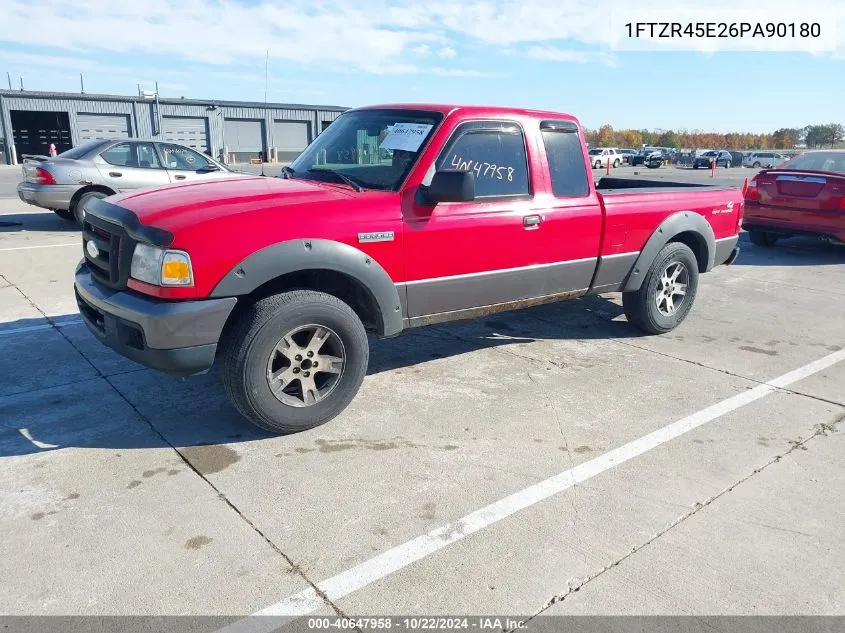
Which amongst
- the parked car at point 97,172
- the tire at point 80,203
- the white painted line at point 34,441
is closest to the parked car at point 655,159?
the parked car at point 97,172

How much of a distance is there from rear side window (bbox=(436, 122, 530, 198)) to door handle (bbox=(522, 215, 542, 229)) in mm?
175

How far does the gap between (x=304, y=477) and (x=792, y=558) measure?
7.38 ft

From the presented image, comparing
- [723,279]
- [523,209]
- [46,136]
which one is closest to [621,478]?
[523,209]

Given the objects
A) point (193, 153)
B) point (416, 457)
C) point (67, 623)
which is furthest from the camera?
point (193, 153)

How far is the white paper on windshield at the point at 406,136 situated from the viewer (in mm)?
4289

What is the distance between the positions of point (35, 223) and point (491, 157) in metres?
10.3

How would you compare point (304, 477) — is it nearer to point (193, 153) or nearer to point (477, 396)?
point (477, 396)

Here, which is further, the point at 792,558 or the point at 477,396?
the point at 477,396

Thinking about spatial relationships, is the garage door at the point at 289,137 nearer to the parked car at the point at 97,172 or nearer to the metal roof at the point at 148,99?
the metal roof at the point at 148,99

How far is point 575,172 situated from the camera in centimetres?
504

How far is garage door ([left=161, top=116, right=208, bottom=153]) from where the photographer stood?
39156mm

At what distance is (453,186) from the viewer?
153 inches

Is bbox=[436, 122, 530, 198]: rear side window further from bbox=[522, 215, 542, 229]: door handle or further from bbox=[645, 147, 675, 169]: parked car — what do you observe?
bbox=[645, 147, 675, 169]: parked car

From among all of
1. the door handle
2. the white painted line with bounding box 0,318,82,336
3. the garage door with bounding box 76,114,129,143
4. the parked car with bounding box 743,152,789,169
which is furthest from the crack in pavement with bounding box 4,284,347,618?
the parked car with bounding box 743,152,789,169
